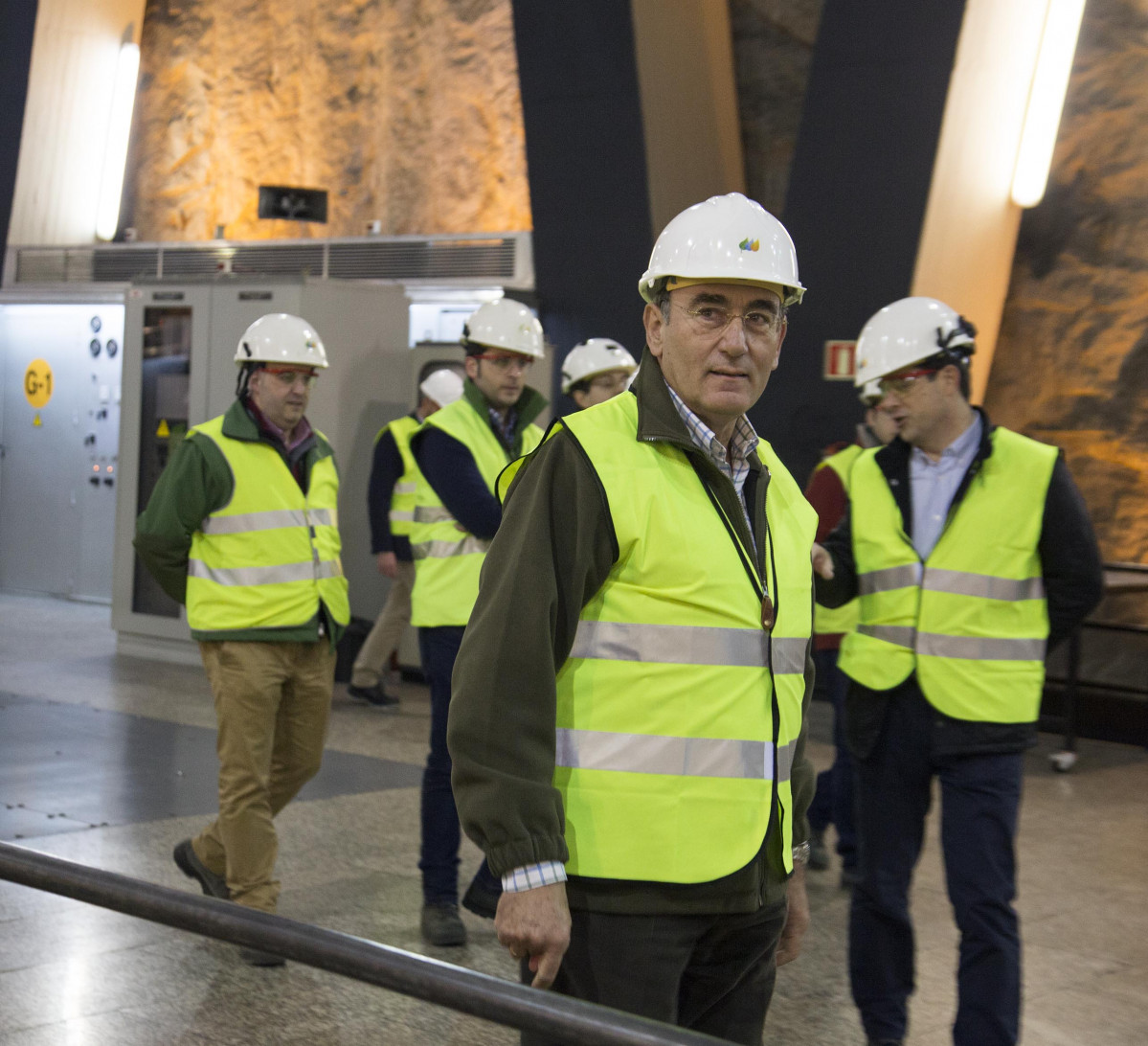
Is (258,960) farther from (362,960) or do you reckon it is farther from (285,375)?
(362,960)

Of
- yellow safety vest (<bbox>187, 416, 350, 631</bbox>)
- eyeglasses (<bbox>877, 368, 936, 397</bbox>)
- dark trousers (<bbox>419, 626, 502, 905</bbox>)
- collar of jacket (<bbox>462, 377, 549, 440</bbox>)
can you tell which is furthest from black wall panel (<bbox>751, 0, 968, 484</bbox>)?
eyeglasses (<bbox>877, 368, 936, 397</bbox>)

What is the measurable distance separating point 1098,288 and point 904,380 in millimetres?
6782

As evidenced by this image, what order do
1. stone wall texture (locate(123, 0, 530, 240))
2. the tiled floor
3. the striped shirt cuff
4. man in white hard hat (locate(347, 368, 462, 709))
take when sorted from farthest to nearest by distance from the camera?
stone wall texture (locate(123, 0, 530, 240)) → man in white hard hat (locate(347, 368, 462, 709)) → the tiled floor → the striped shirt cuff

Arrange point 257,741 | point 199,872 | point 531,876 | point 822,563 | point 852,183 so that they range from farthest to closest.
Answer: point 852,183 < point 199,872 < point 257,741 < point 822,563 < point 531,876

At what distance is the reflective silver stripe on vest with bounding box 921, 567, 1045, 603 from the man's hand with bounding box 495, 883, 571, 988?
189 cm

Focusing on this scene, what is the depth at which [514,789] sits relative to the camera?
210cm

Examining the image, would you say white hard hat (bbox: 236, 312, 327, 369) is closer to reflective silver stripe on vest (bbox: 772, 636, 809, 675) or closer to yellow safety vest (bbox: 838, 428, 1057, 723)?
yellow safety vest (bbox: 838, 428, 1057, 723)

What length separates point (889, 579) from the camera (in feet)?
12.5

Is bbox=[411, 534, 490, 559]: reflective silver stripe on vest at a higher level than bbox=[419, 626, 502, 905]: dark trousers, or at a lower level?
higher

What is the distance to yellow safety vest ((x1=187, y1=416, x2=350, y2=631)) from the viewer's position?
15.5 feet

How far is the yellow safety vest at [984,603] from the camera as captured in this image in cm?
364

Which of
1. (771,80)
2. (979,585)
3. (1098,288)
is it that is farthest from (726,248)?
(771,80)

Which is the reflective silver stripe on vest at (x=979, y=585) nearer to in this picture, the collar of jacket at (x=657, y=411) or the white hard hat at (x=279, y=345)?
the collar of jacket at (x=657, y=411)

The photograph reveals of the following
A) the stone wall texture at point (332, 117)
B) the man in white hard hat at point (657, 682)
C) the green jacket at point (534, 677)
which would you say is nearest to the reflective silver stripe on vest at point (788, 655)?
the man in white hard hat at point (657, 682)
